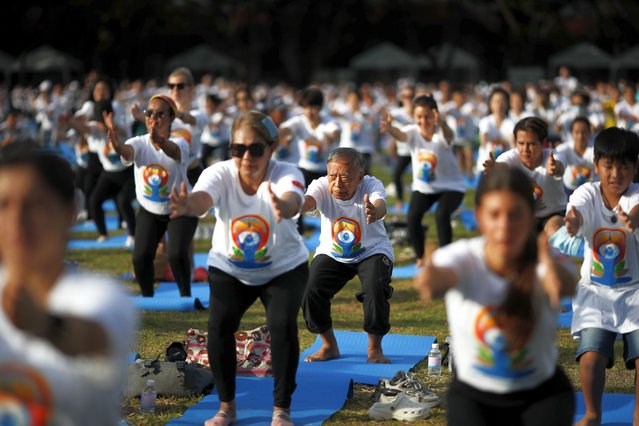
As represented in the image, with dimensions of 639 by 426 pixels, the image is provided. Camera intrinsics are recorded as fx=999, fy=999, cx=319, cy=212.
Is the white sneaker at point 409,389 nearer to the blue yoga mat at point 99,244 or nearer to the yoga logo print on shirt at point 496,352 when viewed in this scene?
the yoga logo print on shirt at point 496,352

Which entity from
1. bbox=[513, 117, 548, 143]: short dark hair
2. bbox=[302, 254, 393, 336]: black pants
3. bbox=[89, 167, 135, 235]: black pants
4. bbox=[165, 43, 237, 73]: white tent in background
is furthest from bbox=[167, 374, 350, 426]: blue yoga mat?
bbox=[165, 43, 237, 73]: white tent in background

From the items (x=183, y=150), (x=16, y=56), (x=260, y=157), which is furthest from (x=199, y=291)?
(x=16, y=56)

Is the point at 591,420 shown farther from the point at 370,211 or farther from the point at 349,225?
the point at 349,225

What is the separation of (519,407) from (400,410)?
2447 millimetres

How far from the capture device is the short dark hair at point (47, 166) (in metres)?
3.10

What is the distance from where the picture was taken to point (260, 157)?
5484 mm

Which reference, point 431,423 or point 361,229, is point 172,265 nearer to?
point 361,229

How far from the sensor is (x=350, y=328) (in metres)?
8.96

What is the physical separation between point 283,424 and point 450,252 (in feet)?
7.75

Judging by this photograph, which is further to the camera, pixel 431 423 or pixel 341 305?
pixel 341 305

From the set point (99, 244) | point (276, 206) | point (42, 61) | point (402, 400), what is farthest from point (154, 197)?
point (42, 61)

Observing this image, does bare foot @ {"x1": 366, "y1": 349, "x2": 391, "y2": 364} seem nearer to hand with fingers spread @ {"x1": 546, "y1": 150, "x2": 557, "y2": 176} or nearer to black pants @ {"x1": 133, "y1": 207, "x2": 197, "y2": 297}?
hand with fingers spread @ {"x1": 546, "y1": 150, "x2": 557, "y2": 176}

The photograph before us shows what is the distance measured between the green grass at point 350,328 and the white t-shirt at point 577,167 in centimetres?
190

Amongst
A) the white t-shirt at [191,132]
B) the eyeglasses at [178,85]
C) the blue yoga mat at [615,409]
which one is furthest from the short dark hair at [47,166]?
the eyeglasses at [178,85]
